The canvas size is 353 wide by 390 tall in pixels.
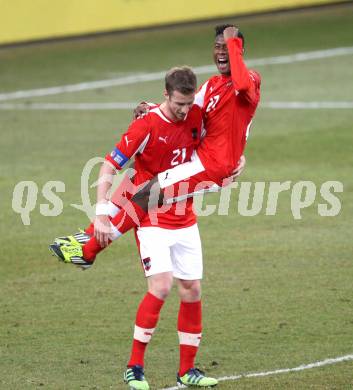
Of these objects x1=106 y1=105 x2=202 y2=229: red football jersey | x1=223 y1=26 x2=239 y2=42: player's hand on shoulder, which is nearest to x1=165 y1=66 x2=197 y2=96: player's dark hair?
x1=106 y1=105 x2=202 y2=229: red football jersey

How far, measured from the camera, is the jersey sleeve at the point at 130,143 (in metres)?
7.93

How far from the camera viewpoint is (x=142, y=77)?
2164 centimetres

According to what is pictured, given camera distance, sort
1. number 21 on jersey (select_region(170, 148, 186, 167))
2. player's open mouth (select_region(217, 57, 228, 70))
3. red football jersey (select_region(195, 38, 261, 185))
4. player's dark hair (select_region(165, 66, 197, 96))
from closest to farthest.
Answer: player's dark hair (select_region(165, 66, 197, 96)) < number 21 on jersey (select_region(170, 148, 186, 167)) < red football jersey (select_region(195, 38, 261, 185)) < player's open mouth (select_region(217, 57, 228, 70))

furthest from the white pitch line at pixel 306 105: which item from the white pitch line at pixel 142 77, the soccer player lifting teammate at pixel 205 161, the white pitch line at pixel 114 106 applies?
the soccer player lifting teammate at pixel 205 161

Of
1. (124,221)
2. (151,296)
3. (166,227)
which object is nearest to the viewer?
(151,296)

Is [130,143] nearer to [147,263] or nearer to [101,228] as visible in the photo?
[101,228]

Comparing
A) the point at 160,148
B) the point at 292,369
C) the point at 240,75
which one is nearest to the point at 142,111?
the point at 160,148

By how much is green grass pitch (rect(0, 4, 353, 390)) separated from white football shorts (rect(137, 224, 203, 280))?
86 cm

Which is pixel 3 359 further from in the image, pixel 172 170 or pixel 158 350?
pixel 172 170

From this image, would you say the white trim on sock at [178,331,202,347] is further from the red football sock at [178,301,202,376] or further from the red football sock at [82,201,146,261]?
the red football sock at [82,201,146,261]

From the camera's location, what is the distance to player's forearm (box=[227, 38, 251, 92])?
26.6 feet

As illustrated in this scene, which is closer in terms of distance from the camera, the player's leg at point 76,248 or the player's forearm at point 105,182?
the player's forearm at point 105,182

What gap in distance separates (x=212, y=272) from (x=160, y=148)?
3403mm

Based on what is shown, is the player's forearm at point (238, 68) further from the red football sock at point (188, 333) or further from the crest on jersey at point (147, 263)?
the red football sock at point (188, 333)
